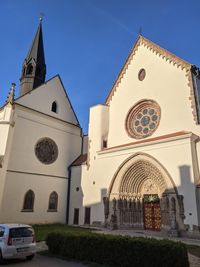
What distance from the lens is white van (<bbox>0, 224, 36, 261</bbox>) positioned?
297 inches

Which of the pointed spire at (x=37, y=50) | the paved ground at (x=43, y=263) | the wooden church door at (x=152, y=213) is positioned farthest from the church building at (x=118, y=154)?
the paved ground at (x=43, y=263)

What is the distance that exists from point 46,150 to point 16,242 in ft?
51.1

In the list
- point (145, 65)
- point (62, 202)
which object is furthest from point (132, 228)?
point (145, 65)

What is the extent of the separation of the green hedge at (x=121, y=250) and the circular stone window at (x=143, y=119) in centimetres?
1202

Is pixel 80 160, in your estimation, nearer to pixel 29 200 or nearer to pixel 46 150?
pixel 46 150

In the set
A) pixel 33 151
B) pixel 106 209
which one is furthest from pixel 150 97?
pixel 33 151

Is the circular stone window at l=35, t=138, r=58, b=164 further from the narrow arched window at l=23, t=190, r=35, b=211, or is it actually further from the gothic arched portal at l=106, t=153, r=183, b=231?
the gothic arched portal at l=106, t=153, r=183, b=231

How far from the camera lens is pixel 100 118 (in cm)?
2256

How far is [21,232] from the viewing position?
8125 millimetres

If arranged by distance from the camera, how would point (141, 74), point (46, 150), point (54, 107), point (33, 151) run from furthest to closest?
1. point (54, 107)
2. point (46, 150)
3. point (33, 151)
4. point (141, 74)

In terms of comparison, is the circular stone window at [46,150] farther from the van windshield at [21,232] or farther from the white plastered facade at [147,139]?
the van windshield at [21,232]

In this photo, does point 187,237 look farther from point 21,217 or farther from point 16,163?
point 16,163

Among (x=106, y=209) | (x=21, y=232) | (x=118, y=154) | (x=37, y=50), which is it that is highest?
(x=37, y=50)

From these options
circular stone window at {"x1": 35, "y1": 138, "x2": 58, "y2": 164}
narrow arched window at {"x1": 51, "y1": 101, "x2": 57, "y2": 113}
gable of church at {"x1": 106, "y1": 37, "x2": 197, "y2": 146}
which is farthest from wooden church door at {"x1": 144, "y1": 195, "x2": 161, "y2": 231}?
narrow arched window at {"x1": 51, "y1": 101, "x2": 57, "y2": 113}
